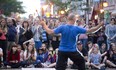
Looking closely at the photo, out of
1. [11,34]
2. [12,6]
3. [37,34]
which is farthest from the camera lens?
[12,6]

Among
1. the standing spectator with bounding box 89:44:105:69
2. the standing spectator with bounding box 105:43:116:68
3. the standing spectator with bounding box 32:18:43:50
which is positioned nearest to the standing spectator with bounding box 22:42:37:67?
the standing spectator with bounding box 32:18:43:50

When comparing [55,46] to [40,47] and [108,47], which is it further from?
[108,47]

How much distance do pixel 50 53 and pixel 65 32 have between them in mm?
4372

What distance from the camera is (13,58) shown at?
41.4 feet

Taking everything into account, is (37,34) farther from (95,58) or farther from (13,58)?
(95,58)

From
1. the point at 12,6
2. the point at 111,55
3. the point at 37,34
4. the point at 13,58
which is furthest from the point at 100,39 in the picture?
the point at 12,6

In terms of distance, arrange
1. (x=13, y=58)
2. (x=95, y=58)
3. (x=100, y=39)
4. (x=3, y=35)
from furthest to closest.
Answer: (x=100, y=39)
(x=95, y=58)
(x=3, y=35)
(x=13, y=58)

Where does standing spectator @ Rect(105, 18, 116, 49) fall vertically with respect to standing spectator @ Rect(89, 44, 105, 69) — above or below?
above

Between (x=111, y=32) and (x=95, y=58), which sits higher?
(x=111, y=32)

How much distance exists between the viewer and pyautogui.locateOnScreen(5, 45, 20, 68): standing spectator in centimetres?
1253

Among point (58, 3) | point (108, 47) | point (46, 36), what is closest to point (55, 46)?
point (46, 36)

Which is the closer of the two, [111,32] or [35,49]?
[35,49]

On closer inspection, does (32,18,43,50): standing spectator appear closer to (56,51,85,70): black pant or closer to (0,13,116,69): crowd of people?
(0,13,116,69): crowd of people

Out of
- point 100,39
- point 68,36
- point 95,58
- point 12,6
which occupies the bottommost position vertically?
point 12,6
